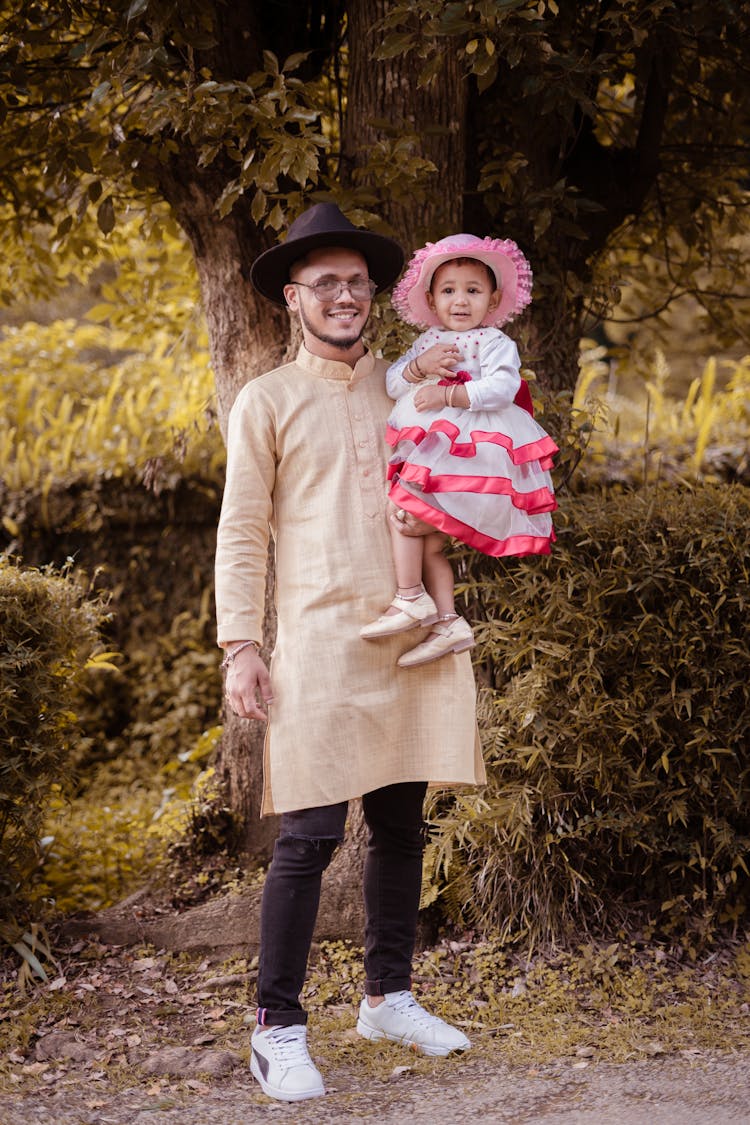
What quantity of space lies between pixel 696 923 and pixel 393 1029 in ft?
3.63

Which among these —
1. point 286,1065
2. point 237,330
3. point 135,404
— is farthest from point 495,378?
point 135,404

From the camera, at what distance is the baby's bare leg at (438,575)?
292 cm

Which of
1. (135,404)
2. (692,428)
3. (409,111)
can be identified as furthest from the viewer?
(135,404)

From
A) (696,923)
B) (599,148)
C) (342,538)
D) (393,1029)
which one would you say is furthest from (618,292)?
(393,1029)

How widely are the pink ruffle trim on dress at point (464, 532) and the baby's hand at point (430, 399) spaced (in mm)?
209

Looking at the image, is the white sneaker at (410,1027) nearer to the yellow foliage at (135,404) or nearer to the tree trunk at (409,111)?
the tree trunk at (409,111)

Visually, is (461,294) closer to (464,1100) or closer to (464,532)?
(464,532)

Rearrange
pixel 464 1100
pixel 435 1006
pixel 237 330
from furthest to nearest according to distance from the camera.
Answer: pixel 237 330 < pixel 435 1006 < pixel 464 1100

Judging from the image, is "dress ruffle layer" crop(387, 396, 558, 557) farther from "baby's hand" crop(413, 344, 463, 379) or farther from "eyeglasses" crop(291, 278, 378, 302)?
"eyeglasses" crop(291, 278, 378, 302)

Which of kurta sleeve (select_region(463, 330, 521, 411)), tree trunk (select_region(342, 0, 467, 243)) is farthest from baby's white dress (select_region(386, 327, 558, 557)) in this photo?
tree trunk (select_region(342, 0, 467, 243))

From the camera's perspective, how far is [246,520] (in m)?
2.82

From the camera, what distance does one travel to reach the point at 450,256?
288 cm

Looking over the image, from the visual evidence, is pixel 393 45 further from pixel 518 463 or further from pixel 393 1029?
pixel 393 1029

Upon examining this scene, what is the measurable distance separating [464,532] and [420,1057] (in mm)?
1416
